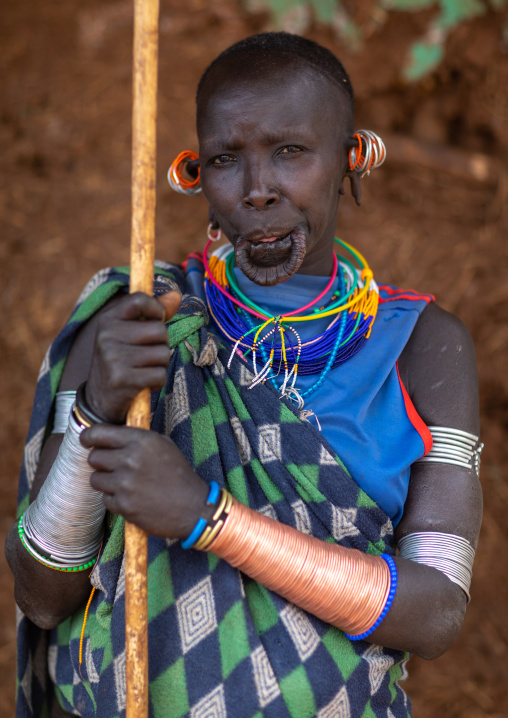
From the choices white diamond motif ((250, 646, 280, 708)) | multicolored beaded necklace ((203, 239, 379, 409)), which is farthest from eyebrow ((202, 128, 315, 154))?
white diamond motif ((250, 646, 280, 708))

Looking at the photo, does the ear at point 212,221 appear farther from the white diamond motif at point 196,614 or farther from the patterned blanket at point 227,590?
the white diamond motif at point 196,614

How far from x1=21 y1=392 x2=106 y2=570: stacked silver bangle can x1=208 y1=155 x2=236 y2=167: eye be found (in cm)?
74

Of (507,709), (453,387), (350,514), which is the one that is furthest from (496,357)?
(350,514)

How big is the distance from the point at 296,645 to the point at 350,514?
33cm

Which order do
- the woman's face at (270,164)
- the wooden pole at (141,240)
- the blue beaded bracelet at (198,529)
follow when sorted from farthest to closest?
the woman's face at (270,164), the blue beaded bracelet at (198,529), the wooden pole at (141,240)

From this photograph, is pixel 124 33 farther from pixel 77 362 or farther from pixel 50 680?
pixel 50 680

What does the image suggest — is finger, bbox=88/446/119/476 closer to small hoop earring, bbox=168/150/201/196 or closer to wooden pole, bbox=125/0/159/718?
wooden pole, bbox=125/0/159/718

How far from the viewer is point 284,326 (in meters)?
1.94

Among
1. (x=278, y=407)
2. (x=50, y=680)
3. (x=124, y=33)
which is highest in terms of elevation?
(x=124, y=33)

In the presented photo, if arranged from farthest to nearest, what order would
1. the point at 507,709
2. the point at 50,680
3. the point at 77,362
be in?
1. the point at 507,709
2. the point at 50,680
3. the point at 77,362

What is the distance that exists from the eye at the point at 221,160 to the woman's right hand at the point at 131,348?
590 millimetres

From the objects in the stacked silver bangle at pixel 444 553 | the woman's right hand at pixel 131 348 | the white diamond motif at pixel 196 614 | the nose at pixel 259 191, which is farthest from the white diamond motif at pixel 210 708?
the nose at pixel 259 191

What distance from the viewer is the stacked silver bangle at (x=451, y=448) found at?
1.86 meters

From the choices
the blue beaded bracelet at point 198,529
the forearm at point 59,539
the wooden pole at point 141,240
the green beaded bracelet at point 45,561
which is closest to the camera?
the wooden pole at point 141,240
